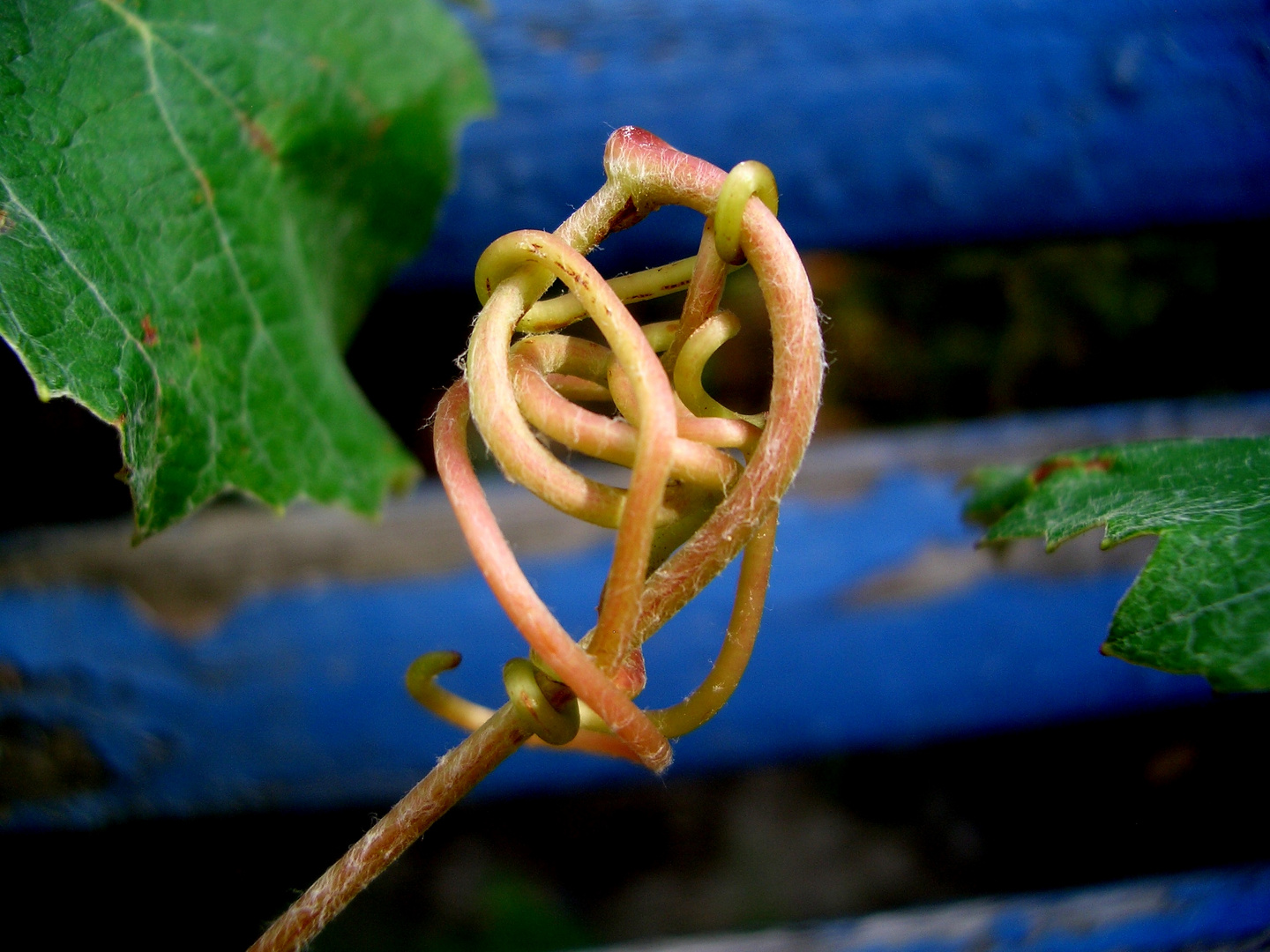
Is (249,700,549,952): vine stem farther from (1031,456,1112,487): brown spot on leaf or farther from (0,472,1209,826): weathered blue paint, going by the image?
(0,472,1209,826): weathered blue paint

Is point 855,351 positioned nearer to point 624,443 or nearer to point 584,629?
point 584,629

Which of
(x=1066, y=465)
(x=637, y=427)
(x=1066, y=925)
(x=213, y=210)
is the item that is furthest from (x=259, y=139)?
(x=1066, y=925)

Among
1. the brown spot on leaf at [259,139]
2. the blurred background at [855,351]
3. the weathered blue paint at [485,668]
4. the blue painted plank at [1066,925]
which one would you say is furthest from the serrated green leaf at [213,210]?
the blue painted plank at [1066,925]

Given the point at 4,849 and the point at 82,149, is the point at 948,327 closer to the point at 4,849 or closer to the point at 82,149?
the point at 82,149

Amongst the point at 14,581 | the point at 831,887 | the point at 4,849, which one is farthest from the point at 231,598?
the point at 831,887

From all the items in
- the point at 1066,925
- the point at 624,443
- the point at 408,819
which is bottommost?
the point at 1066,925

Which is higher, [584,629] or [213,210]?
[213,210]

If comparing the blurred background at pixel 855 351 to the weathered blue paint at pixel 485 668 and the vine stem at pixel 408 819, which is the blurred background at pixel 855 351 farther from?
the vine stem at pixel 408 819
